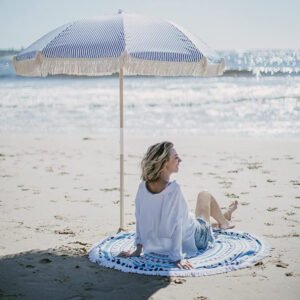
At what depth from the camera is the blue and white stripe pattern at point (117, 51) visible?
15.2 ft

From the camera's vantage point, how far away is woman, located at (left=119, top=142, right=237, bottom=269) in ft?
14.6

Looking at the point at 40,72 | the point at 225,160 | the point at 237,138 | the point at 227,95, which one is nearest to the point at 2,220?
the point at 40,72

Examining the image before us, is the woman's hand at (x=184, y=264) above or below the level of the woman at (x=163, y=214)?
below

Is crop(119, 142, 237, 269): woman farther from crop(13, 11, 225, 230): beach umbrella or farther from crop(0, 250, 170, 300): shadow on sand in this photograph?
crop(13, 11, 225, 230): beach umbrella

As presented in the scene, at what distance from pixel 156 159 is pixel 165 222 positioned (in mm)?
538

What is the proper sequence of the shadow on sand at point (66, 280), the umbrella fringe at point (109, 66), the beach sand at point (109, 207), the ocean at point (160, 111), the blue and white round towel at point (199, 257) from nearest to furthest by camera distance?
the shadow on sand at point (66, 280) < the beach sand at point (109, 207) < the blue and white round towel at point (199, 257) < the umbrella fringe at point (109, 66) < the ocean at point (160, 111)

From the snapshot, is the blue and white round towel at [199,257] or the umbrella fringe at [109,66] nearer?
the blue and white round towel at [199,257]

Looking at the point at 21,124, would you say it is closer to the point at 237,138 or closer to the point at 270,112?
the point at 237,138

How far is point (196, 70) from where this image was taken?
193 inches

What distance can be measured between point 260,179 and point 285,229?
8.22 ft

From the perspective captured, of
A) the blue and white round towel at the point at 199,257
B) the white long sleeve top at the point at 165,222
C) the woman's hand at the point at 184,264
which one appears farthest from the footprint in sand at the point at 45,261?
the woman's hand at the point at 184,264

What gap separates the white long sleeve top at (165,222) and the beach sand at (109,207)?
39cm

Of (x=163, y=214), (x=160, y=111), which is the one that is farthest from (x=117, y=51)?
(x=160, y=111)

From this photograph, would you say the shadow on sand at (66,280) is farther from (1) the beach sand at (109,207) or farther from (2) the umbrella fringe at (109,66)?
(2) the umbrella fringe at (109,66)
